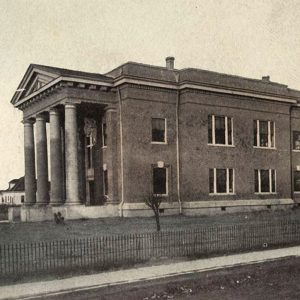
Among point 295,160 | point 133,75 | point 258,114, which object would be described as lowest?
point 295,160

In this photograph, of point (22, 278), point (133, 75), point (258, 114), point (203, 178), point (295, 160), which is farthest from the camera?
point (295, 160)

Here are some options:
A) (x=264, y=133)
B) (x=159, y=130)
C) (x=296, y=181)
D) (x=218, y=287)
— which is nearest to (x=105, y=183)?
(x=159, y=130)

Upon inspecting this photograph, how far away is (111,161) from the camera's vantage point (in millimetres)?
28734

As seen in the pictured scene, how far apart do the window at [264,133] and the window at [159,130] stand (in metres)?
7.66

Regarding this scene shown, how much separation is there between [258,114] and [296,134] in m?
5.31

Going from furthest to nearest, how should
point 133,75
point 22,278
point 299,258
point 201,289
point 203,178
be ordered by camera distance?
point 203,178
point 133,75
point 299,258
point 22,278
point 201,289

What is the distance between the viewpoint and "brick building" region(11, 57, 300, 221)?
2795 cm

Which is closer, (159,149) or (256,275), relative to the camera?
(256,275)

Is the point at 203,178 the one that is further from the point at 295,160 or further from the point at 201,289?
the point at 201,289

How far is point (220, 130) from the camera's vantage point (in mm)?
31547

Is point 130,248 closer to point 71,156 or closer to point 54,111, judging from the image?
point 71,156

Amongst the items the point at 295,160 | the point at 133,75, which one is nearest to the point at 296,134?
the point at 295,160

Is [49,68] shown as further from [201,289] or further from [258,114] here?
[201,289]

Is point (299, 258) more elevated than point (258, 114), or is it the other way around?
point (258, 114)
